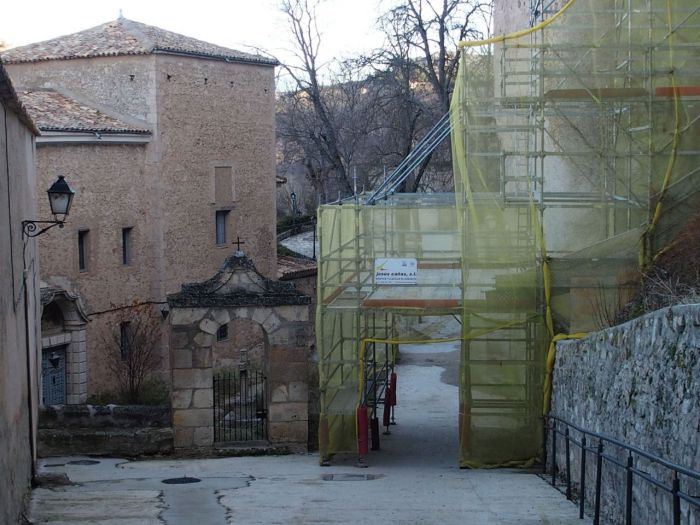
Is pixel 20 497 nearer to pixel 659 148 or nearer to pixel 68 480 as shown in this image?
pixel 68 480

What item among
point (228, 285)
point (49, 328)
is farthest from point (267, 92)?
point (228, 285)

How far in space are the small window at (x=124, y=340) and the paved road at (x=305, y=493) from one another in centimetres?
970

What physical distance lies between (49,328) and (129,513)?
13.1 meters

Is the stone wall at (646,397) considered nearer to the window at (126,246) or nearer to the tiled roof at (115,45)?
the window at (126,246)

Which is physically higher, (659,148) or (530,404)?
(659,148)

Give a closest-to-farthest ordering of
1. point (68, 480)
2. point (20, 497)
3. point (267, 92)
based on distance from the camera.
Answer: point (20, 497) → point (68, 480) → point (267, 92)

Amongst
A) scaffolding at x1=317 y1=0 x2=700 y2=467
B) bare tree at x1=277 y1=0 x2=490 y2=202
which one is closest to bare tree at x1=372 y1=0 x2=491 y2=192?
bare tree at x1=277 y1=0 x2=490 y2=202

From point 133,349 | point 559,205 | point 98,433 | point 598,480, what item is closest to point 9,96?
point 98,433

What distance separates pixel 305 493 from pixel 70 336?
12745mm

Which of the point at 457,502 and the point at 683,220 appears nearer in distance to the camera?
the point at 457,502

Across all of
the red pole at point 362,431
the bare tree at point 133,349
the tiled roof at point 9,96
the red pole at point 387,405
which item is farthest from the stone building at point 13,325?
the bare tree at point 133,349

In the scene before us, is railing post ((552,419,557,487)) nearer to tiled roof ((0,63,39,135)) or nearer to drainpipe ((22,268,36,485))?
drainpipe ((22,268,36,485))

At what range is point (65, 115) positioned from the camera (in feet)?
80.3

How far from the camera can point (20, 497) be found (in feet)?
31.0
